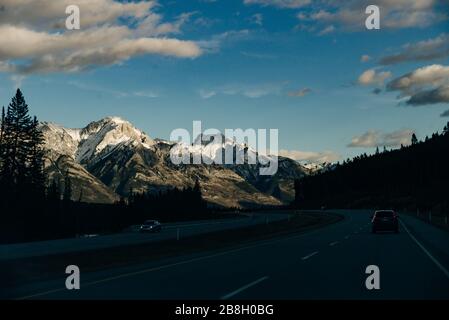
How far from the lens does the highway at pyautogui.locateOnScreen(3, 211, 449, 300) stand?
1360cm

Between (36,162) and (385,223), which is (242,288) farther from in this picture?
(36,162)

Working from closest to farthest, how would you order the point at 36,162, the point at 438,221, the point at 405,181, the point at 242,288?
the point at 242,288
the point at 438,221
the point at 36,162
the point at 405,181

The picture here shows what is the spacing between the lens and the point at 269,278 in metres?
16.6

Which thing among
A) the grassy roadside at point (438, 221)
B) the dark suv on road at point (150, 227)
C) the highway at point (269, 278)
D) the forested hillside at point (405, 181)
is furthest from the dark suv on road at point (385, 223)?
the forested hillside at point (405, 181)

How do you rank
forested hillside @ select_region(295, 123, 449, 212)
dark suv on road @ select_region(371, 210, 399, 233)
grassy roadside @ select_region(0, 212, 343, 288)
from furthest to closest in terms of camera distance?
forested hillside @ select_region(295, 123, 449, 212), dark suv on road @ select_region(371, 210, 399, 233), grassy roadside @ select_region(0, 212, 343, 288)

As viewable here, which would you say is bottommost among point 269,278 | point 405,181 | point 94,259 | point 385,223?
point 94,259

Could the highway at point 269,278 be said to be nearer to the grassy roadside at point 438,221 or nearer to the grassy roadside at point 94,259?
the grassy roadside at point 94,259

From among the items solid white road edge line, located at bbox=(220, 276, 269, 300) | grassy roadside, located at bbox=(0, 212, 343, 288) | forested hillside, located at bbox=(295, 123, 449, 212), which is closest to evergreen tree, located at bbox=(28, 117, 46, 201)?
grassy roadside, located at bbox=(0, 212, 343, 288)

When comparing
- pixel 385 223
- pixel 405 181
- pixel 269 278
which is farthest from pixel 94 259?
pixel 405 181

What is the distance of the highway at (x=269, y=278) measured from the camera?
13.6m

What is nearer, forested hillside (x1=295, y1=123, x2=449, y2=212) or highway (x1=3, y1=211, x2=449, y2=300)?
highway (x1=3, y1=211, x2=449, y2=300)

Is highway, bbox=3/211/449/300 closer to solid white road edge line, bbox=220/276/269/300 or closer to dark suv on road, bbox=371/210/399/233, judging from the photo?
solid white road edge line, bbox=220/276/269/300

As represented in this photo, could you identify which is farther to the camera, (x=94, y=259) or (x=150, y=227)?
(x=150, y=227)
